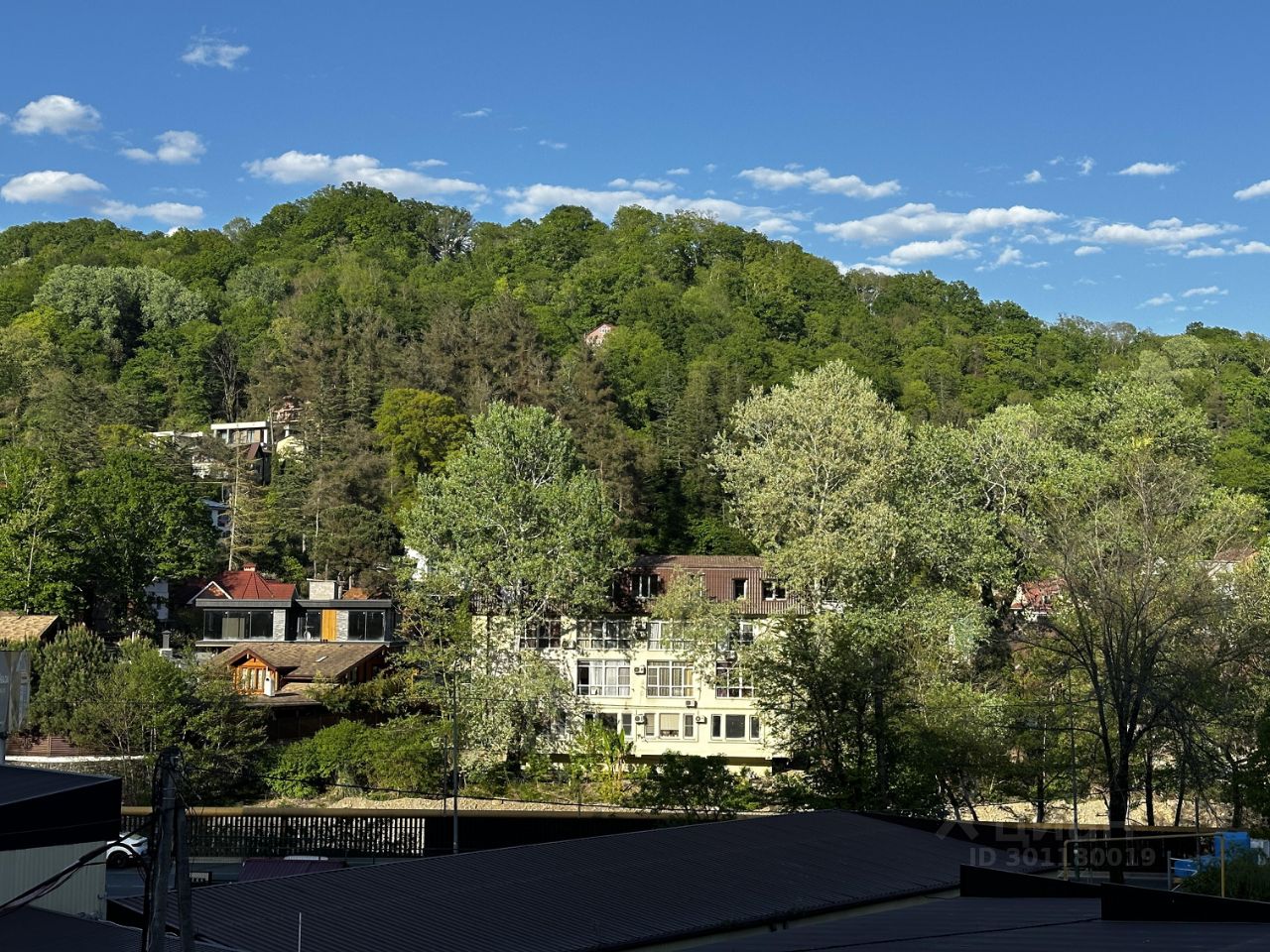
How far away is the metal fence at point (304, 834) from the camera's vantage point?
1537 inches

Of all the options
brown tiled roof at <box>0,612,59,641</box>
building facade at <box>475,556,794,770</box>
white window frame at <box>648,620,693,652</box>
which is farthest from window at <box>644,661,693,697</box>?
brown tiled roof at <box>0,612,59,641</box>

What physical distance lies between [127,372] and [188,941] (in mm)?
105982

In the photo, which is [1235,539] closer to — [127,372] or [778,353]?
[778,353]

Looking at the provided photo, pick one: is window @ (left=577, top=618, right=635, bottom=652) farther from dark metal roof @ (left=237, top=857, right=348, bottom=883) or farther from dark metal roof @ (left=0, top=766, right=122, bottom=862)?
dark metal roof @ (left=0, top=766, right=122, bottom=862)

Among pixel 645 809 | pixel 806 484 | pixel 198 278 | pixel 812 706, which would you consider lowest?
pixel 645 809

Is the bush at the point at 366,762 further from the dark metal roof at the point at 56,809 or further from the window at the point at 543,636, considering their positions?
the dark metal roof at the point at 56,809

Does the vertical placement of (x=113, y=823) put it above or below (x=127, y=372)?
below

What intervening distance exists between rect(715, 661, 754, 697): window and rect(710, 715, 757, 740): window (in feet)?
3.06

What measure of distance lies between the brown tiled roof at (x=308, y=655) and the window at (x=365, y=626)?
4.72ft

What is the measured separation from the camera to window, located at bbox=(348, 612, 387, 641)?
61.6 m

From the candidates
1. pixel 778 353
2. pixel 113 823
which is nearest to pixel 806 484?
pixel 113 823

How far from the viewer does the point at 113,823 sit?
23328mm

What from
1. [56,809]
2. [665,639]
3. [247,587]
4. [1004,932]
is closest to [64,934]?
[56,809]

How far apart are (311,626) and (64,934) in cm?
4403
